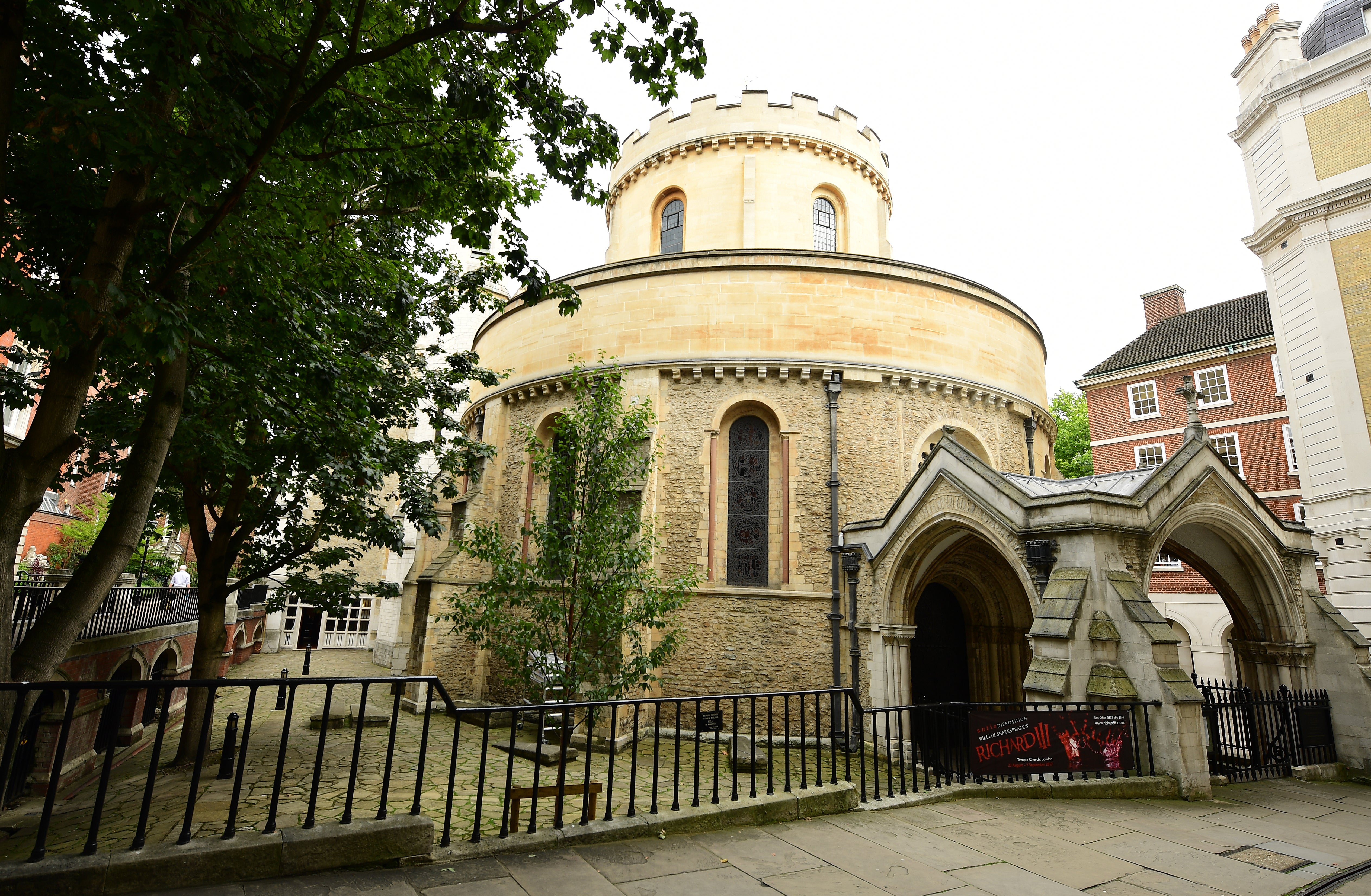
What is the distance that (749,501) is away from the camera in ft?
44.3

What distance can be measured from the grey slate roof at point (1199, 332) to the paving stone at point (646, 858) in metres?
28.1

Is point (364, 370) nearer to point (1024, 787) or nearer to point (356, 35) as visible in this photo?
point (356, 35)

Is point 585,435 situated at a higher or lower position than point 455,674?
higher

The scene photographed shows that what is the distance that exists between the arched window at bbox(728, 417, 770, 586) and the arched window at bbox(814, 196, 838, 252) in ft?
27.8

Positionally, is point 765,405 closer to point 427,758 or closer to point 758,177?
point 427,758

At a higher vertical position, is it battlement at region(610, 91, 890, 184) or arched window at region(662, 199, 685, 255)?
battlement at region(610, 91, 890, 184)

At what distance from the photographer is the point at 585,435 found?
32.1 ft

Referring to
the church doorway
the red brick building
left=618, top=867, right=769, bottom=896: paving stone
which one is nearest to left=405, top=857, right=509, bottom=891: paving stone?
left=618, top=867, right=769, bottom=896: paving stone

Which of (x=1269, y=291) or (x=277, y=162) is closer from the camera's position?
(x=277, y=162)

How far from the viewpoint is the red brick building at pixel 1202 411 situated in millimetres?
22391

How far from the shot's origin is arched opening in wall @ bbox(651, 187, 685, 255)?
20172mm

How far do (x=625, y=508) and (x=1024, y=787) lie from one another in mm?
7624

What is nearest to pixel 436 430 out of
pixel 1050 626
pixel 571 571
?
pixel 571 571

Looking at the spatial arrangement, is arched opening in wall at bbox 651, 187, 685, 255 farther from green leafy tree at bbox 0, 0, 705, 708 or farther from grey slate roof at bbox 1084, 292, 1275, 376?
grey slate roof at bbox 1084, 292, 1275, 376
